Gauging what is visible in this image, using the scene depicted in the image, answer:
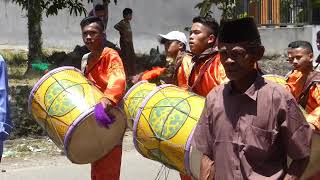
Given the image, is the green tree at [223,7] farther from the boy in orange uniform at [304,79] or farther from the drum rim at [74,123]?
the drum rim at [74,123]

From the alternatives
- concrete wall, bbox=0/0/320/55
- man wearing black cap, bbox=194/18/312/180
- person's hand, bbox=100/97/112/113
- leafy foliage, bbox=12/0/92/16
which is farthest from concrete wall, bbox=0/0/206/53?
man wearing black cap, bbox=194/18/312/180

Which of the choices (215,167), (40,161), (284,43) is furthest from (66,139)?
(284,43)

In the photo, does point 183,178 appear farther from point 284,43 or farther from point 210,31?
point 284,43

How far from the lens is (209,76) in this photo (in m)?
4.44

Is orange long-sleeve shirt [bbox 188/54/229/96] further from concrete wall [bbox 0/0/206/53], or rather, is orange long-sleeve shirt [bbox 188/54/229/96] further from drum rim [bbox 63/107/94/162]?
concrete wall [bbox 0/0/206/53]

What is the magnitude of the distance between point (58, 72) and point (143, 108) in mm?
849

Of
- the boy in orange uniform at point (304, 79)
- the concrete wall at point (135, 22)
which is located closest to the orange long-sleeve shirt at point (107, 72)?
the boy in orange uniform at point (304, 79)

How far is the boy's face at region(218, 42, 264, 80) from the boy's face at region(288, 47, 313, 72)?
2.14 m

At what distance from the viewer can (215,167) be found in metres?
2.93

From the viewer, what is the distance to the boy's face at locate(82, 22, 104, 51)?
508 cm

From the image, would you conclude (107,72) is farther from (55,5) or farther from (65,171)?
(55,5)

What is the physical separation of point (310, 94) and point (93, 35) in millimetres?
1718

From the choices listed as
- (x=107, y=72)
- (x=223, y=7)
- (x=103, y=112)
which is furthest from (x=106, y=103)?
(x=223, y=7)

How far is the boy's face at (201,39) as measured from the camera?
4.54m
